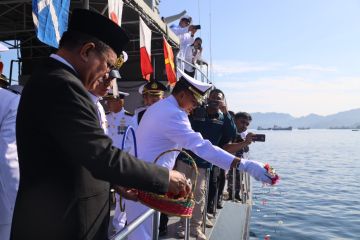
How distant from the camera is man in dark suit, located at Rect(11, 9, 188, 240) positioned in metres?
1.32

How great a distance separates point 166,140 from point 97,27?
1668 mm

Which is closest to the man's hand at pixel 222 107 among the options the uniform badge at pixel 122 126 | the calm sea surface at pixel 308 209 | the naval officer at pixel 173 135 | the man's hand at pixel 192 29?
the uniform badge at pixel 122 126

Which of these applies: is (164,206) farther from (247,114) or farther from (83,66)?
(247,114)

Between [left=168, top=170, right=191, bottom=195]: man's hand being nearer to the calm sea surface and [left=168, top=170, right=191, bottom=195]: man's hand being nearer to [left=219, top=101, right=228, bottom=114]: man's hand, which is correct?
[left=219, top=101, right=228, bottom=114]: man's hand

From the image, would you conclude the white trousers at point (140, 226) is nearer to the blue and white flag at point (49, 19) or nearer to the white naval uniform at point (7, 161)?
the white naval uniform at point (7, 161)

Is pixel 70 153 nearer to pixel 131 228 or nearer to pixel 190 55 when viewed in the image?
pixel 131 228

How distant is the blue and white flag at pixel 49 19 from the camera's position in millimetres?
3732

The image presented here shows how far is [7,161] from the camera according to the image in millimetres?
2295

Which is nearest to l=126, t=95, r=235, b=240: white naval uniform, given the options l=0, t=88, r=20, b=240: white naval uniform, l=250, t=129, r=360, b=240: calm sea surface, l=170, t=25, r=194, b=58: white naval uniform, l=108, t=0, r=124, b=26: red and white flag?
l=0, t=88, r=20, b=240: white naval uniform

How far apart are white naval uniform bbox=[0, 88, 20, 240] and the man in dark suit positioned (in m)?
0.93

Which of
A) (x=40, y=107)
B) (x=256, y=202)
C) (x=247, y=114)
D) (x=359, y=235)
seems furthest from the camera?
(x=256, y=202)

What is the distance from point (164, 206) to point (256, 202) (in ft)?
47.1

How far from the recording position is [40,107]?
135 cm

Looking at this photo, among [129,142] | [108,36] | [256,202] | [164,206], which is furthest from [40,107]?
[256,202]
